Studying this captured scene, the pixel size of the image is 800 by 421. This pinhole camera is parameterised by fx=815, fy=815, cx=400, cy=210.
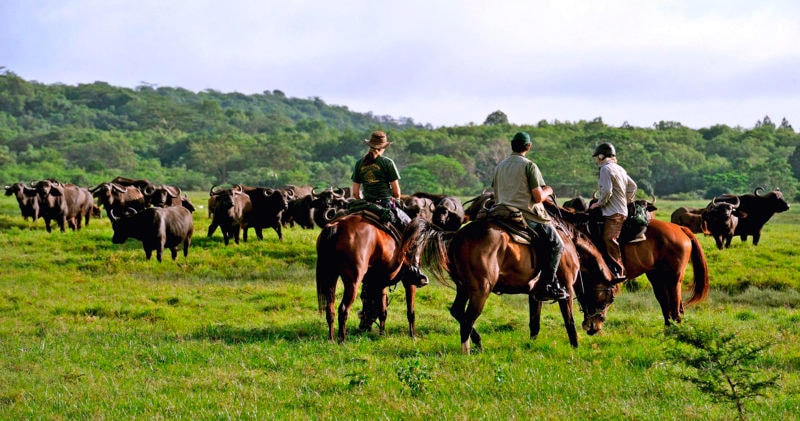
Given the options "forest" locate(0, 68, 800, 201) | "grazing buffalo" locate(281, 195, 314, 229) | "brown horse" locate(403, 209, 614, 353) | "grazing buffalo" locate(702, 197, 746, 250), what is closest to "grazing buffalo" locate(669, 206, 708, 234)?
"grazing buffalo" locate(702, 197, 746, 250)

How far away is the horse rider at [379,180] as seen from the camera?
11.0 meters

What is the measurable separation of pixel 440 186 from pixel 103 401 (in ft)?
253

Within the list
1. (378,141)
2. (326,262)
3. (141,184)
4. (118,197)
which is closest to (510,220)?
(378,141)

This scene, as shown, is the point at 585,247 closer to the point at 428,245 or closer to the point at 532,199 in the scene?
the point at 532,199

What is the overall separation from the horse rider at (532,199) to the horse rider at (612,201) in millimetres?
1156

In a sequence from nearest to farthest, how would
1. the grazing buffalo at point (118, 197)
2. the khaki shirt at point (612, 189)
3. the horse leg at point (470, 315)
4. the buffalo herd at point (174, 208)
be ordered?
the horse leg at point (470, 315)
the khaki shirt at point (612, 189)
the buffalo herd at point (174, 208)
the grazing buffalo at point (118, 197)

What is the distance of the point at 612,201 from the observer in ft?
35.7

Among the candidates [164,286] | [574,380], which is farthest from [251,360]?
[164,286]

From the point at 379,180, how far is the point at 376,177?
0.19 ft

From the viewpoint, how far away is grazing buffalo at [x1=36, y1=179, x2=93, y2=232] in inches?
979

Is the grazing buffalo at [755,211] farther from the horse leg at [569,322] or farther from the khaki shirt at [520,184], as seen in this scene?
the khaki shirt at [520,184]

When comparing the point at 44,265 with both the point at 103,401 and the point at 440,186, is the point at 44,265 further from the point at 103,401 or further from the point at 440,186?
the point at 440,186

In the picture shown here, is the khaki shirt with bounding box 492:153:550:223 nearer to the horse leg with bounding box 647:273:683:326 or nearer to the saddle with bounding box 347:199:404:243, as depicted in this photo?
the saddle with bounding box 347:199:404:243

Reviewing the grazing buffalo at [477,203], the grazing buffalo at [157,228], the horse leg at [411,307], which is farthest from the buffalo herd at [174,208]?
the horse leg at [411,307]
